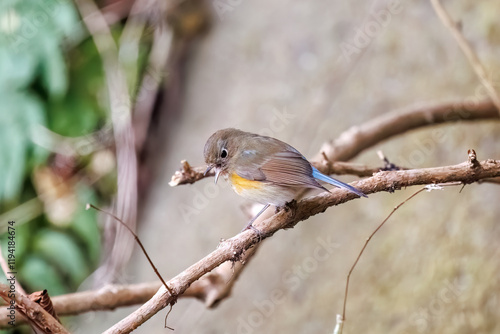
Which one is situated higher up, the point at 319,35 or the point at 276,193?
the point at 319,35

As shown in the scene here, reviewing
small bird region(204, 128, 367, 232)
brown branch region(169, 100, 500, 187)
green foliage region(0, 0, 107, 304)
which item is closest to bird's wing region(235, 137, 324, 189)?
small bird region(204, 128, 367, 232)

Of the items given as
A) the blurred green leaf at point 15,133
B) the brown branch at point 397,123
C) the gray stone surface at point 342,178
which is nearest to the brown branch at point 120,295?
the brown branch at point 397,123

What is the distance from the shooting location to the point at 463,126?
318 centimetres

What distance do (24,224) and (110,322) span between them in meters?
0.81

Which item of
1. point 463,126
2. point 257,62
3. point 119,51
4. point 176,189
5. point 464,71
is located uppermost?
point 119,51

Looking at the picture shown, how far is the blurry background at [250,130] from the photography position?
9.87 feet

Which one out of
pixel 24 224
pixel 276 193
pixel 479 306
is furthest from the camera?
pixel 24 224

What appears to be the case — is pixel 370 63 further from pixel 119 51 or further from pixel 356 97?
pixel 119 51

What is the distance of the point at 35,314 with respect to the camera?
1.27 metres

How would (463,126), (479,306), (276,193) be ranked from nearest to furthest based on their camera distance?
1. (276,193)
2. (479,306)
3. (463,126)

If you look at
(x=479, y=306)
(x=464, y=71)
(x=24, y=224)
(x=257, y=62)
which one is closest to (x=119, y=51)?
(x=257, y=62)

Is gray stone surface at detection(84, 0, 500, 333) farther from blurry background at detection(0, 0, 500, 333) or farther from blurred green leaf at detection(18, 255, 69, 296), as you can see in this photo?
blurred green leaf at detection(18, 255, 69, 296)

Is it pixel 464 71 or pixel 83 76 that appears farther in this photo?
pixel 83 76

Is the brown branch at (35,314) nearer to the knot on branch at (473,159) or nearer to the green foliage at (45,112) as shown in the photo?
the knot on branch at (473,159)
